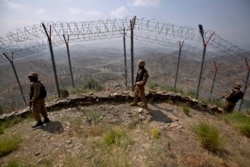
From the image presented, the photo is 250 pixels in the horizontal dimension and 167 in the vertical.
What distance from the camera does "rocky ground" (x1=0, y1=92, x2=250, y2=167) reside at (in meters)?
4.53

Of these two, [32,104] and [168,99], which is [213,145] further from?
[32,104]

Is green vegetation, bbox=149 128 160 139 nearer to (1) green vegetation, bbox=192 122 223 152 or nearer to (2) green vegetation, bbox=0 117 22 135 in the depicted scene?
(1) green vegetation, bbox=192 122 223 152

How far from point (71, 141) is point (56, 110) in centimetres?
296

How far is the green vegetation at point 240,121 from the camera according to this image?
669 centimetres

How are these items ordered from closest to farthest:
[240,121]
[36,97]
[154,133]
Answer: [154,133], [36,97], [240,121]

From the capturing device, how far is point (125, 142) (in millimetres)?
5059

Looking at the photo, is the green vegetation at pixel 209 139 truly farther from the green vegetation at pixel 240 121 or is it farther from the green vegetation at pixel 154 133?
the green vegetation at pixel 240 121

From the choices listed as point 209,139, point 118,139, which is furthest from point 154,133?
point 209,139

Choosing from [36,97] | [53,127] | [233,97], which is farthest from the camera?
[233,97]

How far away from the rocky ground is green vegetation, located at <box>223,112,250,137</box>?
0.21 meters

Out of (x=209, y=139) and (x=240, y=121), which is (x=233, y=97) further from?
(x=209, y=139)

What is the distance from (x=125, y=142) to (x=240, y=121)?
15.2 feet

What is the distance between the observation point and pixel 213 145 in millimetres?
5066

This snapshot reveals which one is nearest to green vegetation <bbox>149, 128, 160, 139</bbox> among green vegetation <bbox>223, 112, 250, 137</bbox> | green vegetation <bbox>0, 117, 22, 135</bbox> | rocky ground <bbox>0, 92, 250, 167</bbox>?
rocky ground <bbox>0, 92, 250, 167</bbox>
